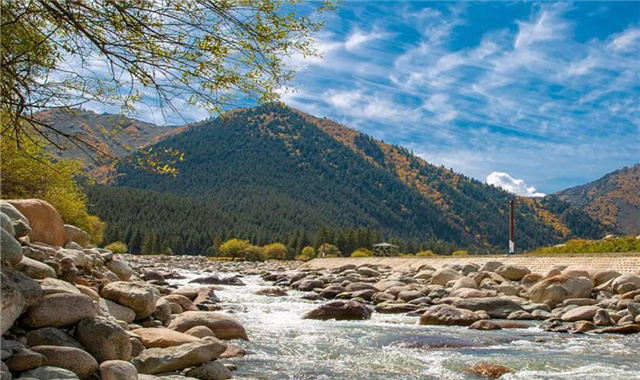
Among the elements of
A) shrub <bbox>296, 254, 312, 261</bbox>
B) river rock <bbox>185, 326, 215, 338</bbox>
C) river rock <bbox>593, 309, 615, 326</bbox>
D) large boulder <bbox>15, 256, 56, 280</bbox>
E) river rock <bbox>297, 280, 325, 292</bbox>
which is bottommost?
shrub <bbox>296, 254, 312, 261</bbox>

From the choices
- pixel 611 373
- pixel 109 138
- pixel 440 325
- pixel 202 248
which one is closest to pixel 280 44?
pixel 109 138

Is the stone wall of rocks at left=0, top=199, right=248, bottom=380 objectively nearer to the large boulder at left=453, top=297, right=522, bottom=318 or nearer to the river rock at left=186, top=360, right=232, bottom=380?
the river rock at left=186, top=360, right=232, bottom=380

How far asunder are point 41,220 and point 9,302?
7.38 meters

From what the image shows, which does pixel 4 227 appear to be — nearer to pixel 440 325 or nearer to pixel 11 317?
pixel 11 317

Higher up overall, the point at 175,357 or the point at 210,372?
the point at 175,357

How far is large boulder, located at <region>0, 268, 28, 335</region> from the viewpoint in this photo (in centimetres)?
781

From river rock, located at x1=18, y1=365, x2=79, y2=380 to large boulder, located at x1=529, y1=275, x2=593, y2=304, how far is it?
20505mm

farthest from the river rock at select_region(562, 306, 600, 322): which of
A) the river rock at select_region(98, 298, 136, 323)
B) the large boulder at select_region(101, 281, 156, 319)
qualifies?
the river rock at select_region(98, 298, 136, 323)

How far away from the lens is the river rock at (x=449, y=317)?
1873 cm

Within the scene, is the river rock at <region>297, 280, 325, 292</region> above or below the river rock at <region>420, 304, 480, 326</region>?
below

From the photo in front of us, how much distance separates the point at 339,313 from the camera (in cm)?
2023

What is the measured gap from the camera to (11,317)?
8.03 meters

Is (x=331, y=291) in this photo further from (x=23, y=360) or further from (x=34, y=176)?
(x=23, y=360)

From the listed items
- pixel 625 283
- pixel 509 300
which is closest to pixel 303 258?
pixel 625 283
